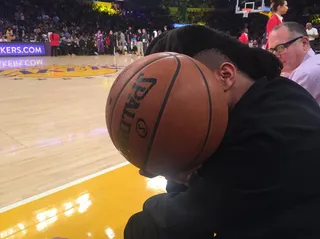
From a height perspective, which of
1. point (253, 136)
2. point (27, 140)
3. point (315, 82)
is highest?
point (253, 136)

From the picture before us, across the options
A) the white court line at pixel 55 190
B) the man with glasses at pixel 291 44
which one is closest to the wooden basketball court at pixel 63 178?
the white court line at pixel 55 190

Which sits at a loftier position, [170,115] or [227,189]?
[170,115]

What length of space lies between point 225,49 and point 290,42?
1534mm

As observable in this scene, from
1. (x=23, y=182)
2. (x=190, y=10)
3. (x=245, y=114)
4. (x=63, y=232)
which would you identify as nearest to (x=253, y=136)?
(x=245, y=114)

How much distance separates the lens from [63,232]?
1.68 meters

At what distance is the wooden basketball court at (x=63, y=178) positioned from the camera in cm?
176

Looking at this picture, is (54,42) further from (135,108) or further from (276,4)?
(135,108)

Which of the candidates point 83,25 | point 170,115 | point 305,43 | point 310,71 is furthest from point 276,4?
point 83,25

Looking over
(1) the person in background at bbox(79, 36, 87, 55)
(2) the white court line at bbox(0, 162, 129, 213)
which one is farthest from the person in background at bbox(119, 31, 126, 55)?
(2) the white court line at bbox(0, 162, 129, 213)

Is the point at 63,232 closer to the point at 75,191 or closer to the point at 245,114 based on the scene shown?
the point at 75,191

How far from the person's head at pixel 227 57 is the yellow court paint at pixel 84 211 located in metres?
1.06

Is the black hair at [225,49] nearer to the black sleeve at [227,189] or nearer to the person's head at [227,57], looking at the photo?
the person's head at [227,57]

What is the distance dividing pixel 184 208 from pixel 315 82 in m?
1.35

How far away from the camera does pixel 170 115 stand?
2.72 ft
